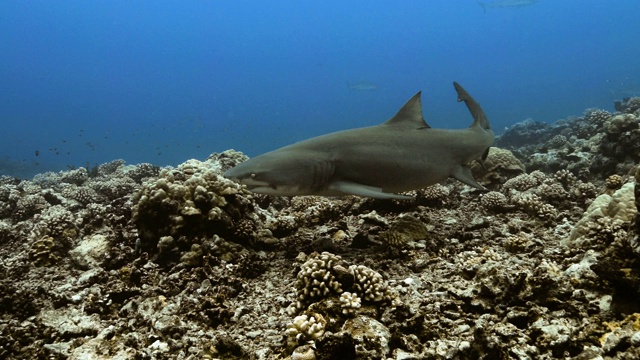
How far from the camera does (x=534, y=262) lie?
433cm

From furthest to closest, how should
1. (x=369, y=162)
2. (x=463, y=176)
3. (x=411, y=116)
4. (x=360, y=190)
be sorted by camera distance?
(x=463, y=176)
(x=411, y=116)
(x=369, y=162)
(x=360, y=190)

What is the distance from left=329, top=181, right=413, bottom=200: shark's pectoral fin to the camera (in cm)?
522

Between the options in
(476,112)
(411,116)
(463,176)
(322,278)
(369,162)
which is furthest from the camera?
(476,112)

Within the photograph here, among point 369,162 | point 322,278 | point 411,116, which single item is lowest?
point 322,278

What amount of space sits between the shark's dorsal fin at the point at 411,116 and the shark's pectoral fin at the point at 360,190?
140cm

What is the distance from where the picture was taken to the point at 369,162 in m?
5.74

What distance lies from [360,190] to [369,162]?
0.58 metres

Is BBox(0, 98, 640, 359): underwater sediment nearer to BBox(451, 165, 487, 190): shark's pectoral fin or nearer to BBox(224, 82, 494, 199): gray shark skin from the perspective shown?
BBox(451, 165, 487, 190): shark's pectoral fin

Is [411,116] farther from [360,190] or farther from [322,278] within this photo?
[322,278]

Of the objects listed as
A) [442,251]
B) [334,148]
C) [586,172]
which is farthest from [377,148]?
[586,172]

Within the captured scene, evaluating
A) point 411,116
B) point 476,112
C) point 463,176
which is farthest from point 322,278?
point 476,112

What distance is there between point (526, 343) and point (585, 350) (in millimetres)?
353

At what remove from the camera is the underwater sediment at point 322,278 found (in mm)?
3037

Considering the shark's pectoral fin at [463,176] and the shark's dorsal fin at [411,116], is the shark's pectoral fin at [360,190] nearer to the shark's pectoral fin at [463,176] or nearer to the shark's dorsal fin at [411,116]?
the shark's dorsal fin at [411,116]
